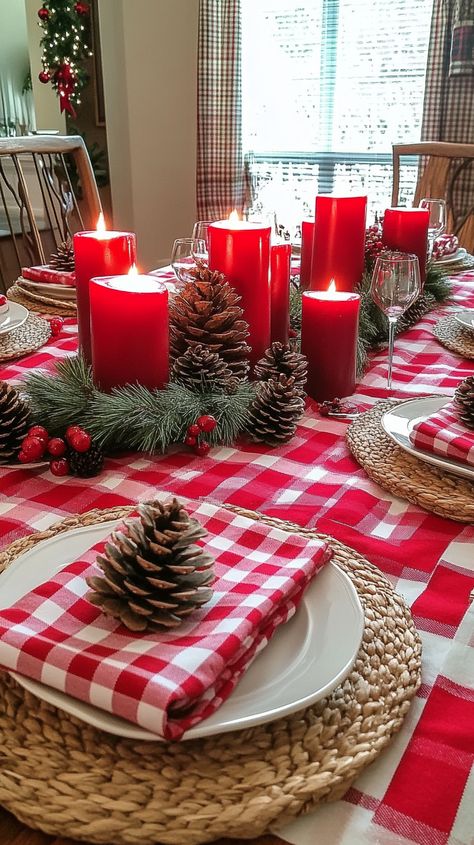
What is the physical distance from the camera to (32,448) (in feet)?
2.46

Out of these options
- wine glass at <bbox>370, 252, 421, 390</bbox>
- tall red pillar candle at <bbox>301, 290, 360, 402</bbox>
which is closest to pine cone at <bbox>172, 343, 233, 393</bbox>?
tall red pillar candle at <bbox>301, 290, 360, 402</bbox>

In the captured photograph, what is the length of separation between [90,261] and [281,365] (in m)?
0.28

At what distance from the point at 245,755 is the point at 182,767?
0.11ft

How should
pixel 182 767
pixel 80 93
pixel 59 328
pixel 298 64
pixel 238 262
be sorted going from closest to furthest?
pixel 182 767
pixel 238 262
pixel 59 328
pixel 298 64
pixel 80 93

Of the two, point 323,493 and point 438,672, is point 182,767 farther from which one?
point 323,493

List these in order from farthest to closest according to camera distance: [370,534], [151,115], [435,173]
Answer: [151,115] → [435,173] → [370,534]

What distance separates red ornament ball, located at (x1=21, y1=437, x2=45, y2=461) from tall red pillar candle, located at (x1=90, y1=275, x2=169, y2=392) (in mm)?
111

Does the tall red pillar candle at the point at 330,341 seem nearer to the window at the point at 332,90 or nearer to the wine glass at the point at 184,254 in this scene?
the wine glass at the point at 184,254

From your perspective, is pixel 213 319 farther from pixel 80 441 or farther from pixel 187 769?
pixel 187 769

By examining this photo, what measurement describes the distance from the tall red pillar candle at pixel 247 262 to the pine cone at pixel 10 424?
0.30m

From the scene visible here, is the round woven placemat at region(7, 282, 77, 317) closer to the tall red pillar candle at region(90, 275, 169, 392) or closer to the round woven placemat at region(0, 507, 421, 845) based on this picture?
the tall red pillar candle at region(90, 275, 169, 392)

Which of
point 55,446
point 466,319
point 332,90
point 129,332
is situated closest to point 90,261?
point 129,332

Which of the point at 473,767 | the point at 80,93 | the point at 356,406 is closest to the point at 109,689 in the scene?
the point at 473,767

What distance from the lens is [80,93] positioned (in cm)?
392
